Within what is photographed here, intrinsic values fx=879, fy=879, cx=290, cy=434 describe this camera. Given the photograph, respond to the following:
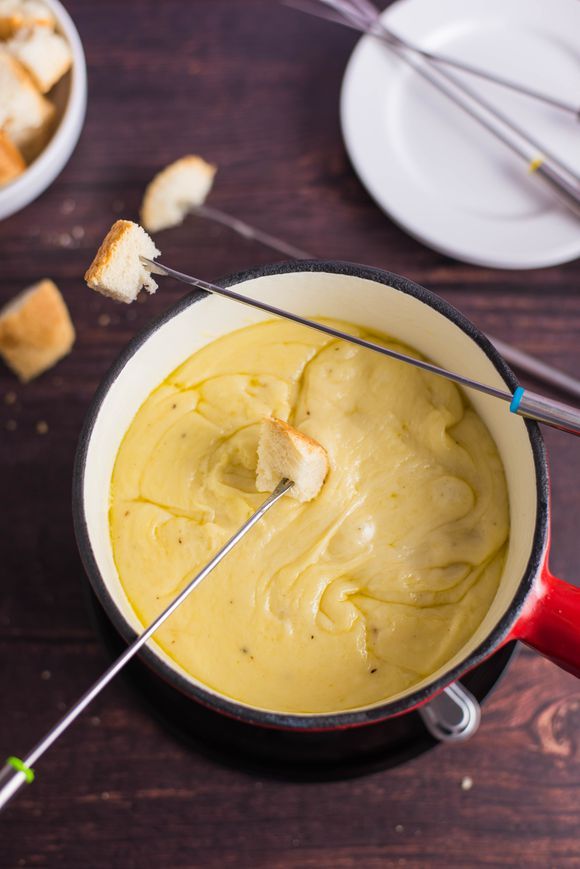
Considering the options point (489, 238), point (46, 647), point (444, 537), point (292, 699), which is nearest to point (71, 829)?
point (46, 647)

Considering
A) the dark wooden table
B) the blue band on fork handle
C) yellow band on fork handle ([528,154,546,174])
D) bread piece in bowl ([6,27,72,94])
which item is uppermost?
the blue band on fork handle

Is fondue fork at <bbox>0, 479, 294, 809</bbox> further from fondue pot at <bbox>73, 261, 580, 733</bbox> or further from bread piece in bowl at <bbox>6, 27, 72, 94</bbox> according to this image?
bread piece in bowl at <bbox>6, 27, 72, 94</bbox>

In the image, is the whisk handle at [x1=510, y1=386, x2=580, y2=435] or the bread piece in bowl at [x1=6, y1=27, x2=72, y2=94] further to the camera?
the bread piece in bowl at [x1=6, y1=27, x2=72, y2=94]

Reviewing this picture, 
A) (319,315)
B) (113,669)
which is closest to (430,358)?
(319,315)

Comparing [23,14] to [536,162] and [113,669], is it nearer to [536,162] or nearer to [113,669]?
[536,162]

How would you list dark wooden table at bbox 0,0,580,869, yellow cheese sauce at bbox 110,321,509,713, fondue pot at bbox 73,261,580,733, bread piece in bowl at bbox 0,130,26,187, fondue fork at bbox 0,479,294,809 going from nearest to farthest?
1. fondue fork at bbox 0,479,294,809
2. fondue pot at bbox 73,261,580,733
3. yellow cheese sauce at bbox 110,321,509,713
4. dark wooden table at bbox 0,0,580,869
5. bread piece in bowl at bbox 0,130,26,187

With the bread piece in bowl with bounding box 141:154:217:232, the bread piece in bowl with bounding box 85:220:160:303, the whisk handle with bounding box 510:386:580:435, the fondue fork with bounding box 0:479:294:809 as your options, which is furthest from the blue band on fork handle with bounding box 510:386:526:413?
the bread piece in bowl with bounding box 141:154:217:232

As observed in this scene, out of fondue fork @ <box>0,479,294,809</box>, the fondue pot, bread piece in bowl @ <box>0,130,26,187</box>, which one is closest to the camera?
fondue fork @ <box>0,479,294,809</box>
